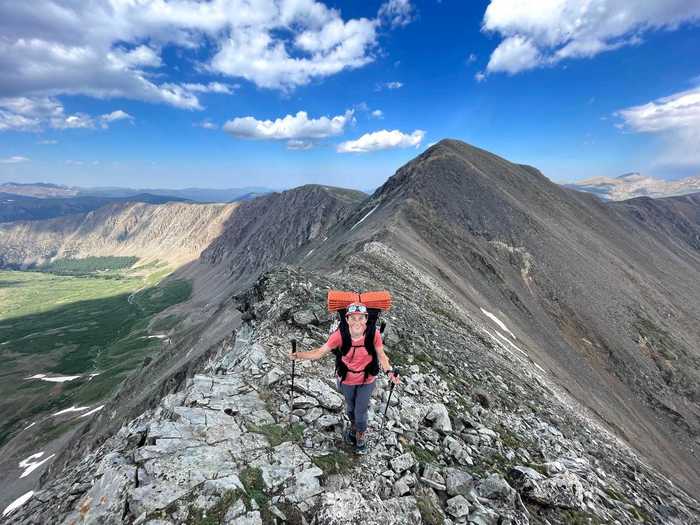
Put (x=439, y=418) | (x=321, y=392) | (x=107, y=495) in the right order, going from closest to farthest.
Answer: (x=107, y=495) < (x=321, y=392) < (x=439, y=418)

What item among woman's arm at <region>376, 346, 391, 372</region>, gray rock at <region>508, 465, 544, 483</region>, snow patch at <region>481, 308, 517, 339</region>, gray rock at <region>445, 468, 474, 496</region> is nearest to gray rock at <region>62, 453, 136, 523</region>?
woman's arm at <region>376, 346, 391, 372</region>

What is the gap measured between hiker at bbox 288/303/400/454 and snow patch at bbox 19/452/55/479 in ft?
281

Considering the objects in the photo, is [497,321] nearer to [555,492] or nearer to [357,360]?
[555,492]

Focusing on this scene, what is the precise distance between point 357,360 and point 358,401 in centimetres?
93

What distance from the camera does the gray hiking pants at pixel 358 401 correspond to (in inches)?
320

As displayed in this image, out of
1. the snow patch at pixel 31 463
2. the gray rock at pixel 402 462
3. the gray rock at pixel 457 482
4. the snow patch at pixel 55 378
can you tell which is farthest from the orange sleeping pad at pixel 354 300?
the snow patch at pixel 55 378

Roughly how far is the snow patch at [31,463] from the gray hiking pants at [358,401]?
85.4m

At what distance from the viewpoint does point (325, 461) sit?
25.8ft

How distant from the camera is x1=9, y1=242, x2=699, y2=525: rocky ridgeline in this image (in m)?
6.71

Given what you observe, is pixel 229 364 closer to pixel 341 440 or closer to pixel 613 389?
pixel 341 440

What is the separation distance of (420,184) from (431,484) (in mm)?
76531

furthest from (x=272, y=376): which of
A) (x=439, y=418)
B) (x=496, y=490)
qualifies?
(x=496, y=490)

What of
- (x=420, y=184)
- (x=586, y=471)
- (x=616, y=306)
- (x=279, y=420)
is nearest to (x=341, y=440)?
(x=279, y=420)

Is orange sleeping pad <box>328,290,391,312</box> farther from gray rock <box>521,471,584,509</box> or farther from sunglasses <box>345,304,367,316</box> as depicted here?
gray rock <box>521,471,584,509</box>
